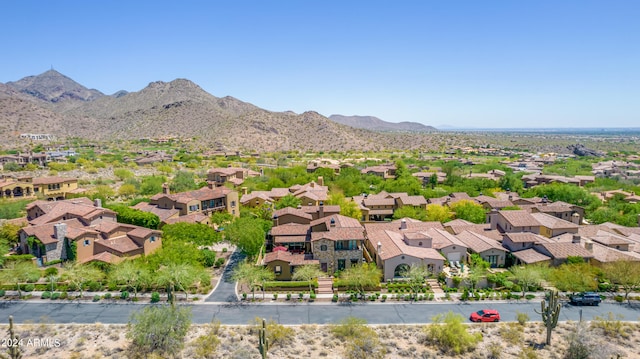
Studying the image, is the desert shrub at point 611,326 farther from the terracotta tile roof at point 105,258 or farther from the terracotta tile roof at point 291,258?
the terracotta tile roof at point 105,258

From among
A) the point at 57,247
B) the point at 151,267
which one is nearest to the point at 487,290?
the point at 151,267

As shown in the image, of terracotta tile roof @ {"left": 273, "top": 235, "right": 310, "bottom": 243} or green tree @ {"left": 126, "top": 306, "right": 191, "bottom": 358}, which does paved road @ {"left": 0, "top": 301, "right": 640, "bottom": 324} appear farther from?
terracotta tile roof @ {"left": 273, "top": 235, "right": 310, "bottom": 243}

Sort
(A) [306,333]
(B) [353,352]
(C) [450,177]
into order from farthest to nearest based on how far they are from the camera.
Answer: (C) [450,177], (A) [306,333], (B) [353,352]

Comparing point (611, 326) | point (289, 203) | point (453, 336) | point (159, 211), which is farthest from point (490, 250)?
point (159, 211)

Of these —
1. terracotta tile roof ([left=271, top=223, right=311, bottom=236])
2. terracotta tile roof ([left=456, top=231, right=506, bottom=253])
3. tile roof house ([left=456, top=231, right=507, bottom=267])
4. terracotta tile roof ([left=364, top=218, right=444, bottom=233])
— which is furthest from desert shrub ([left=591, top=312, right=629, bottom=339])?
terracotta tile roof ([left=271, top=223, right=311, bottom=236])

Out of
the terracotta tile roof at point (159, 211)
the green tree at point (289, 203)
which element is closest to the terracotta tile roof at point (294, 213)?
the green tree at point (289, 203)

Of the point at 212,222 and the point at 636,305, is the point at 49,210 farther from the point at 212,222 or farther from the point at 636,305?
the point at 636,305
